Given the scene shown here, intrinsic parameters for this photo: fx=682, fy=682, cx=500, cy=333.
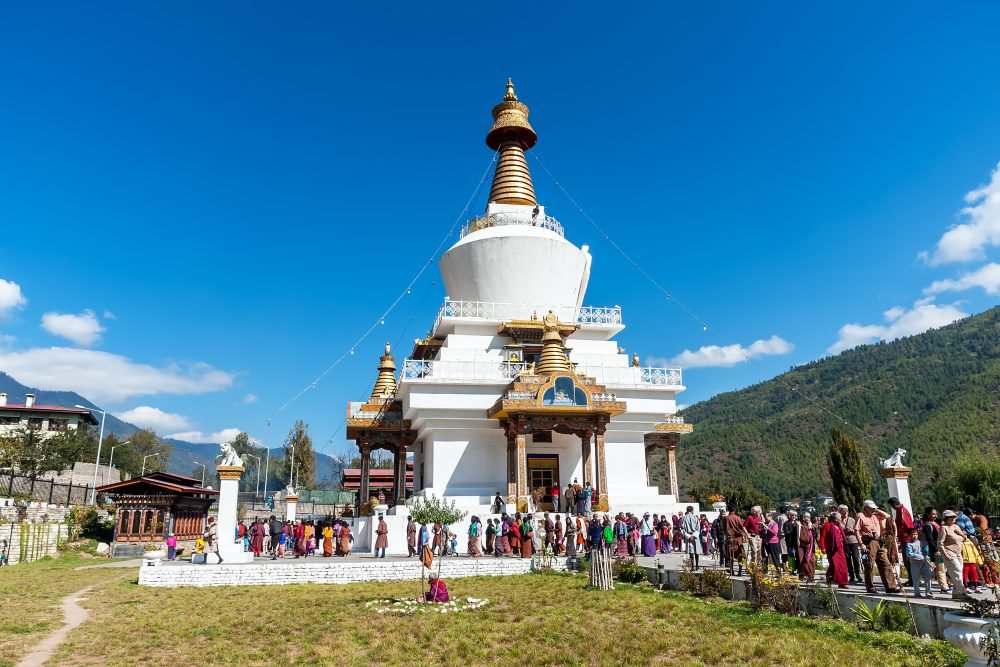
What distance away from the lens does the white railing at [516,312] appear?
27.6 metres

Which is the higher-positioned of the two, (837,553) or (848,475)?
(848,475)

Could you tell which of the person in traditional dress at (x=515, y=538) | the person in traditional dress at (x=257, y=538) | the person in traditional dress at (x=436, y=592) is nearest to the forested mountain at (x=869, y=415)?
the person in traditional dress at (x=515, y=538)

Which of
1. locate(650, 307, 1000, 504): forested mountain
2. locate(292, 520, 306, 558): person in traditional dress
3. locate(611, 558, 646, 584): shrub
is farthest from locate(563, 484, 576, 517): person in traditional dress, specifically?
locate(650, 307, 1000, 504): forested mountain

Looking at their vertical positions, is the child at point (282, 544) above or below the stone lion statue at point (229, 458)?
below

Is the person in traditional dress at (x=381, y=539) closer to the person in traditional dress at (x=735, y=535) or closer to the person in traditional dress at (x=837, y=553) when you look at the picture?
the person in traditional dress at (x=735, y=535)

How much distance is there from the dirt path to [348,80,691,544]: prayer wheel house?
969cm

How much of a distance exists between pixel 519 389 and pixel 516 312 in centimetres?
574

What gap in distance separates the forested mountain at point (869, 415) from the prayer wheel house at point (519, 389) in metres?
28.7

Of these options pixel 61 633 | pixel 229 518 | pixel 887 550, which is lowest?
pixel 61 633

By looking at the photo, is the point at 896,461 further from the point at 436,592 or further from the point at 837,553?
the point at 436,592

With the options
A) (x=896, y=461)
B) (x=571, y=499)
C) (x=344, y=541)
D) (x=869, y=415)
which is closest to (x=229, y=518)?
(x=344, y=541)

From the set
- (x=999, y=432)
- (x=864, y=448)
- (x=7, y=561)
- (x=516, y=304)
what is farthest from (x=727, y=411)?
(x=7, y=561)

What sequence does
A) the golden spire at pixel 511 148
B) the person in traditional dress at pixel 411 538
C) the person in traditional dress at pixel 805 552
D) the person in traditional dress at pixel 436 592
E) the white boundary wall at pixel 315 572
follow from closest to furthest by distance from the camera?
the person in traditional dress at pixel 805 552
the person in traditional dress at pixel 436 592
the white boundary wall at pixel 315 572
the person in traditional dress at pixel 411 538
the golden spire at pixel 511 148

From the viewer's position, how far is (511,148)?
32531 millimetres
